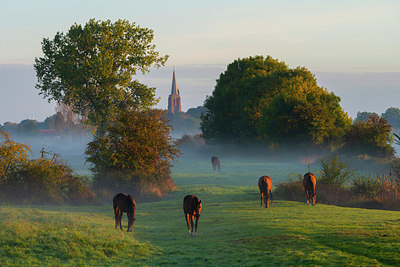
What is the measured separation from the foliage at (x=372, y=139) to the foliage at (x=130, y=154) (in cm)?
3191

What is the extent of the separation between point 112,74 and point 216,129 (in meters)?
37.5

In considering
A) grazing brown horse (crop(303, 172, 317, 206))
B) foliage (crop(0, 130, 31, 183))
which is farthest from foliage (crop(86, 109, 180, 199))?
grazing brown horse (crop(303, 172, 317, 206))

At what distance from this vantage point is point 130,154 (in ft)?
122

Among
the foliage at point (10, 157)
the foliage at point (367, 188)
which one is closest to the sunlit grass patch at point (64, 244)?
the foliage at point (10, 157)

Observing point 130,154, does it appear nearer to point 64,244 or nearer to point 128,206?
point 128,206

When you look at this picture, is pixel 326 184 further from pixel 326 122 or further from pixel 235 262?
pixel 326 122

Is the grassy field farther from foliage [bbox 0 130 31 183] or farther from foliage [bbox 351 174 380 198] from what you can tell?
foliage [bbox 0 130 31 183]

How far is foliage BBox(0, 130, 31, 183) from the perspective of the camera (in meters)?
31.9

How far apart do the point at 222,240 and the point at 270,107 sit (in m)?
51.6

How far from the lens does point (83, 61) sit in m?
50.8

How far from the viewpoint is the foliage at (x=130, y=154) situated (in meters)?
37.1

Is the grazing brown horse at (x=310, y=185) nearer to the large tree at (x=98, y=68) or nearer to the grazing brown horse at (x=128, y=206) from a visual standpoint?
the grazing brown horse at (x=128, y=206)

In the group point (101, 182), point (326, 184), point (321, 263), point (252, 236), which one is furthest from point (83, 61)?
point (321, 263)

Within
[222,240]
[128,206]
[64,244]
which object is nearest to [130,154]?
[128,206]
